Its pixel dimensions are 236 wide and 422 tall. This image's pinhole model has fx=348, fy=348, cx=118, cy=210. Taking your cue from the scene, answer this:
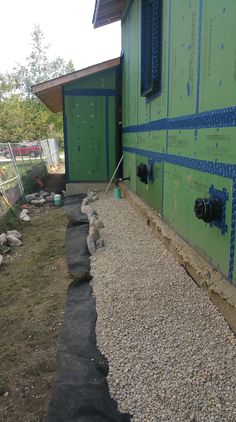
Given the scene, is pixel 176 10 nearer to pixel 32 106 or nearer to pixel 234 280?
pixel 234 280

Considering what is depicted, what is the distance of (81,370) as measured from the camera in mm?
2488

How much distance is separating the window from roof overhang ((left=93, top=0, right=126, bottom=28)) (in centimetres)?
269

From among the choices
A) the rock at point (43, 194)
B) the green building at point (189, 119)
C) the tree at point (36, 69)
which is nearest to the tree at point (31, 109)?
the tree at point (36, 69)

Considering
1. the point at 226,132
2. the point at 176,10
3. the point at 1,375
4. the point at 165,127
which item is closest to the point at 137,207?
the point at 165,127

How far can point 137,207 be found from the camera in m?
6.68

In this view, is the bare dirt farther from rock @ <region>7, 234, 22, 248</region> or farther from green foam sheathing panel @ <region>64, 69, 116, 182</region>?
green foam sheathing panel @ <region>64, 69, 116, 182</region>

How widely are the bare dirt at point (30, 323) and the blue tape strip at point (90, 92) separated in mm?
4634

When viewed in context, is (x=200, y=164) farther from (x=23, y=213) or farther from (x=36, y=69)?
(x=36, y=69)

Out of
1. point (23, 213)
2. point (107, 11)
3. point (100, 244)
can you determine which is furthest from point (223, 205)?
point (107, 11)

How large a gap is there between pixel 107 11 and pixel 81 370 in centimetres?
906

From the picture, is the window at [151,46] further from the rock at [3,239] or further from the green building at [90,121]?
the rock at [3,239]

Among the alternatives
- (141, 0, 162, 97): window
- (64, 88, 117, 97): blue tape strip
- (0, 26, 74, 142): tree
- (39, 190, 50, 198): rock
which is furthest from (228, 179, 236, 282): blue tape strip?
(0, 26, 74, 142): tree

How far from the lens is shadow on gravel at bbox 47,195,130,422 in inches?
82.1

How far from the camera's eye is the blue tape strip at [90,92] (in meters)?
9.31
